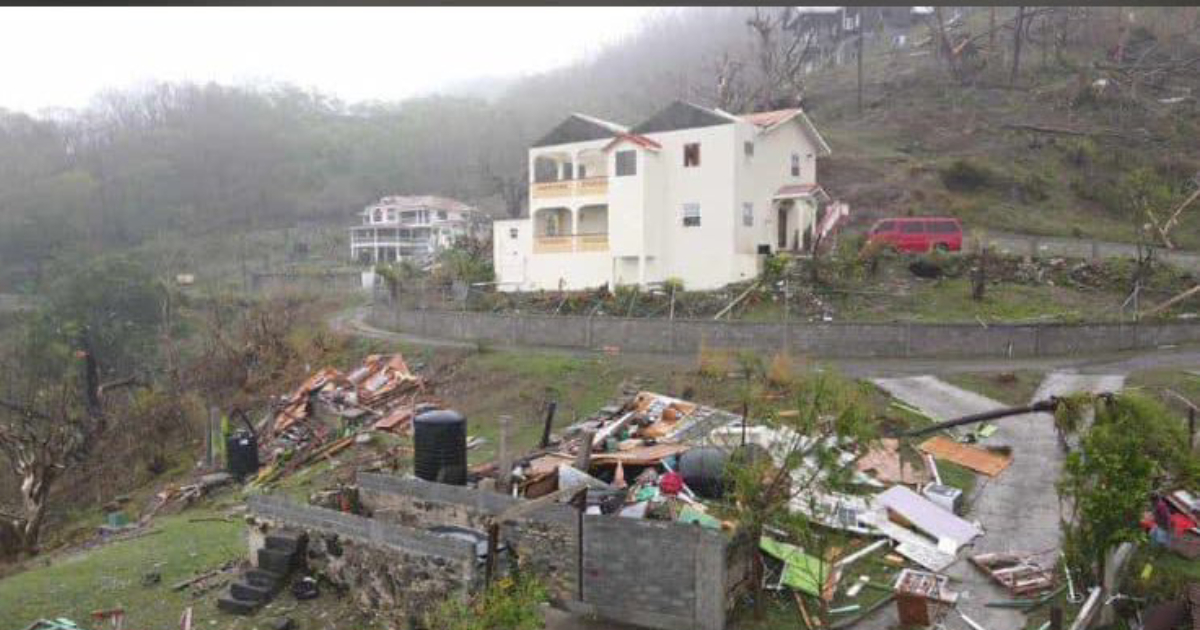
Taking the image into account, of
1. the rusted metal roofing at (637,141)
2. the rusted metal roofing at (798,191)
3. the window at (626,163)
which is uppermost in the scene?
the rusted metal roofing at (637,141)

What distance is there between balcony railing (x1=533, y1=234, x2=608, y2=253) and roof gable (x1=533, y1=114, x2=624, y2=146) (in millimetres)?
3793

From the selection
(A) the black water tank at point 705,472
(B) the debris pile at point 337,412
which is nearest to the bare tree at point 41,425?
(B) the debris pile at point 337,412

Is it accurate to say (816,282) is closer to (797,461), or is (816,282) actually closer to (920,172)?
(797,461)

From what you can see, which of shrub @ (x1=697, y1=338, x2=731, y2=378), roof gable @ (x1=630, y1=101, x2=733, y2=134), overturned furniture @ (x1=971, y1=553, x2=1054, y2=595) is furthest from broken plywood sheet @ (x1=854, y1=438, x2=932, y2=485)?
roof gable @ (x1=630, y1=101, x2=733, y2=134)

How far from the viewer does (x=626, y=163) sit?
2992cm

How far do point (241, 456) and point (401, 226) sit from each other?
47.8 metres

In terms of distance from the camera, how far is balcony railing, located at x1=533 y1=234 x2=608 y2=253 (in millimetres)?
30609

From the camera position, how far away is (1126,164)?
41719 millimetres

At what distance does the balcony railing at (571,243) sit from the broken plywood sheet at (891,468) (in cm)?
1764

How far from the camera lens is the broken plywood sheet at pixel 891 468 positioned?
13516 mm

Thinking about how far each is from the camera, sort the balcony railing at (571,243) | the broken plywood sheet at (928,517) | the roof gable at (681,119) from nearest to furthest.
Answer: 1. the broken plywood sheet at (928,517)
2. the roof gable at (681,119)
3. the balcony railing at (571,243)

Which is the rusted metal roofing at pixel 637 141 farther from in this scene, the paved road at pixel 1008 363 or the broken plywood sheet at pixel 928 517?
the broken plywood sheet at pixel 928 517

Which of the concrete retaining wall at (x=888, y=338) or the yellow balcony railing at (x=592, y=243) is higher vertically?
the yellow balcony railing at (x=592, y=243)

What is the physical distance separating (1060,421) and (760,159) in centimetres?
1883
